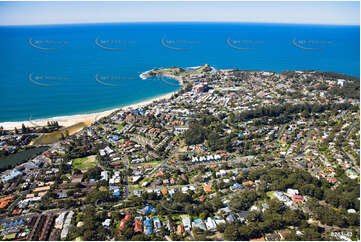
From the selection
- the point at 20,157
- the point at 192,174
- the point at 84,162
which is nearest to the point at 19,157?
the point at 20,157

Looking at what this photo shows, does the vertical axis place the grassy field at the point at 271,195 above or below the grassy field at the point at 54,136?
above

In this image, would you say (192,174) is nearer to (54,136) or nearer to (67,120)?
(54,136)

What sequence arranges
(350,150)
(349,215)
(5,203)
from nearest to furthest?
(349,215) → (5,203) → (350,150)

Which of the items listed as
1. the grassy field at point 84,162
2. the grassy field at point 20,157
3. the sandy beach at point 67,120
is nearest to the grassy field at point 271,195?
the grassy field at point 84,162

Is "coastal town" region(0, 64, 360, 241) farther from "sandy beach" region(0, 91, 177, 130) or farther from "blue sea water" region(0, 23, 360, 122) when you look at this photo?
"blue sea water" region(0, 23, 360, 122)

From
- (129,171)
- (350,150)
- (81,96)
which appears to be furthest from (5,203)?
(350,150)

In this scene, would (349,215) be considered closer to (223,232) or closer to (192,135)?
(223,232)

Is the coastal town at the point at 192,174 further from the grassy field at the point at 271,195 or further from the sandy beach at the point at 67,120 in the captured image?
the sandy beach at the point at 67,120
